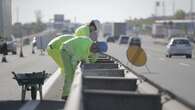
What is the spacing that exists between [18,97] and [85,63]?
3.62 meters

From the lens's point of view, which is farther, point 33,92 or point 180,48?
point 180,48

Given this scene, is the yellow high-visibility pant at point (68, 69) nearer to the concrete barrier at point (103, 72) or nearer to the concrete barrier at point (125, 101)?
the concrete barrier at point (103, 72)

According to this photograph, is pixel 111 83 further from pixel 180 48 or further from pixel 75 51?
pixel 180 48

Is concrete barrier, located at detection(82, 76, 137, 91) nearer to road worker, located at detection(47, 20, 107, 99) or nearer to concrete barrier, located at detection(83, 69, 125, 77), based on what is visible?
concrete barrier, located at detection(83, 69, 125, 77)

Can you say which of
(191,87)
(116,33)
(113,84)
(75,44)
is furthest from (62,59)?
(116,33)

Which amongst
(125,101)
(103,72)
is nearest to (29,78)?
(103,72)

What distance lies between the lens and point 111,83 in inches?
423

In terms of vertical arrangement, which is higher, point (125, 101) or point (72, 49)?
point (72, 49)

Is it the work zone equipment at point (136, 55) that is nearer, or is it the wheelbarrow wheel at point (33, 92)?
the wheelbarrow wheel at point (33, 92)

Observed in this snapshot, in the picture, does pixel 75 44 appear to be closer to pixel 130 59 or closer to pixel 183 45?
pixel 130 59

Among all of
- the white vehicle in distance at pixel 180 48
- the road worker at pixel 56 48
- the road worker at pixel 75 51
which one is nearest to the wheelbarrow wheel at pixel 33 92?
the road worker at pixel 56 48

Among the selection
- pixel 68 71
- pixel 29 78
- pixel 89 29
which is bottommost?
pixel 29 78

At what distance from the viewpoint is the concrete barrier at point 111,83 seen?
419 inches

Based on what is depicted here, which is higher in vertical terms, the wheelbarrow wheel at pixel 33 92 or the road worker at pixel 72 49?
the road worker at pixel 72 49
